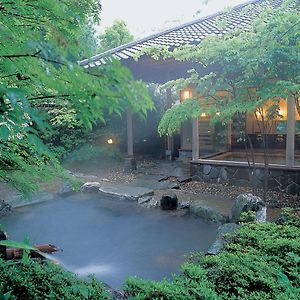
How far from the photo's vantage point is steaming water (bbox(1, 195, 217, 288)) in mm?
4406

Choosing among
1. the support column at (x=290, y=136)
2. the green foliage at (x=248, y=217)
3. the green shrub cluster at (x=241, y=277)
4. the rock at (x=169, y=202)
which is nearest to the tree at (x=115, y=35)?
the support column at (x=290, y=136)

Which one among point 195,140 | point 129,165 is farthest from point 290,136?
point 129,165

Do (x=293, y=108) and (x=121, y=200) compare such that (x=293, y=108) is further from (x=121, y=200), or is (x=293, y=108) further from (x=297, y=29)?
(x=121, y=200)

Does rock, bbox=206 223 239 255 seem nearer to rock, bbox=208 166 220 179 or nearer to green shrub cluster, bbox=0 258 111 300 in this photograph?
green shrub cluster, bbox=0 258 111 300

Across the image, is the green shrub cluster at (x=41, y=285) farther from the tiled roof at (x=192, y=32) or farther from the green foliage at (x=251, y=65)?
the tiled roof at (x=192, y=32)

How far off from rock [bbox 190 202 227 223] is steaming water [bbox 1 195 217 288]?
164mm

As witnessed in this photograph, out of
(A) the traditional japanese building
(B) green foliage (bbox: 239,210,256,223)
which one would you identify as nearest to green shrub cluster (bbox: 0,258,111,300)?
(B) green foliage (bbox: 239,210,256,223)

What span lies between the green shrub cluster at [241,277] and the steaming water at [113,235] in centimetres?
129

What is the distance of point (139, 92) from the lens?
1402 millimetres

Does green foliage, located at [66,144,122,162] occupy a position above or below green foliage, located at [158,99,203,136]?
below

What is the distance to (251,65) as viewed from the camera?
5.32m

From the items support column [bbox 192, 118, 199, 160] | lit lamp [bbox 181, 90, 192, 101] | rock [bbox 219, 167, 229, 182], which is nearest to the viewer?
rock [bbox 219, 167, 229, 182]

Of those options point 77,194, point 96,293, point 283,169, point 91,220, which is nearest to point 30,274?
point 96,293

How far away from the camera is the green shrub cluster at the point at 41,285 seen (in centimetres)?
230
